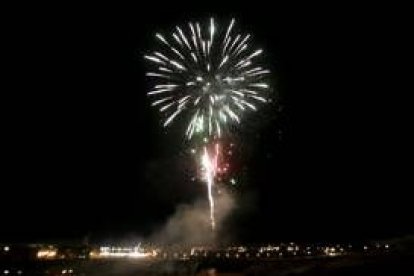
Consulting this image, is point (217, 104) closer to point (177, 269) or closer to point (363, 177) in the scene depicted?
point (177, 269)

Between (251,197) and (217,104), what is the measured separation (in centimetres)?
3881

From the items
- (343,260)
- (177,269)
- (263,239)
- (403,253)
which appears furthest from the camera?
(263,239)

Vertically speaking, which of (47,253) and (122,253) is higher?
(122,253)

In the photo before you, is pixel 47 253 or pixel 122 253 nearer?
pixel 47 253

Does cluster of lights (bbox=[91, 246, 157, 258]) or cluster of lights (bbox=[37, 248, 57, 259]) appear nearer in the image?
cluster of lights (bbox=[37, 248, 57, 259])

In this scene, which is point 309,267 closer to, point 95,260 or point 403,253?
point 403,253

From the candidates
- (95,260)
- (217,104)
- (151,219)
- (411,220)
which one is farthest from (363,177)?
(95,260)

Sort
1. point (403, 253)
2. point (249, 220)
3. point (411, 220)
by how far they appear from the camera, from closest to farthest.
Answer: point (403, 253)
point (411, 220)
point (249, 220)

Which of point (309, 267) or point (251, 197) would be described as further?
point (251, 197)

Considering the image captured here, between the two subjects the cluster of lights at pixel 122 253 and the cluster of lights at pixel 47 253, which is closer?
the cluster of lights at pixel 47 253

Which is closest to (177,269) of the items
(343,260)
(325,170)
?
(343,260)

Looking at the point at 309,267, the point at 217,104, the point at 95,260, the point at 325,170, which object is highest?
the point at 325,170

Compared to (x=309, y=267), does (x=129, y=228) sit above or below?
above

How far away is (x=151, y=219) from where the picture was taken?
7406 cm
